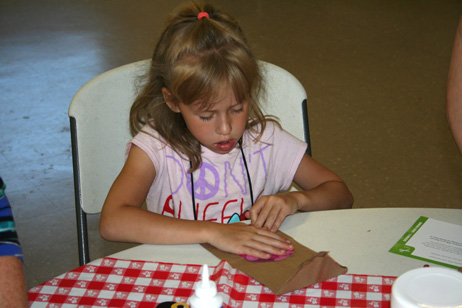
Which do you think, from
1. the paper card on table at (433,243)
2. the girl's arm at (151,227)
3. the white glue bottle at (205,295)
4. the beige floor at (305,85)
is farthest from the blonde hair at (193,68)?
the beige floor at (305,85)

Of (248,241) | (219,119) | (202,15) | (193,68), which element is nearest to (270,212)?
(248,241)

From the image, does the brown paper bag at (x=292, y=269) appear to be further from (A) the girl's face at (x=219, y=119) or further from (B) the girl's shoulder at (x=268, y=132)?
(B) the girl's shoulder at (x=268, y=132)

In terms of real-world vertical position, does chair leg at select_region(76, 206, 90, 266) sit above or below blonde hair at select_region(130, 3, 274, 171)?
below

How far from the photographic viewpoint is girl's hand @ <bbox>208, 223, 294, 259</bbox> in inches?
43.6

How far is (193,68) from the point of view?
133 centimetres

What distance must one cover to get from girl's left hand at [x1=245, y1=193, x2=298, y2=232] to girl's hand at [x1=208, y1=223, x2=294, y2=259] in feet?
0.12

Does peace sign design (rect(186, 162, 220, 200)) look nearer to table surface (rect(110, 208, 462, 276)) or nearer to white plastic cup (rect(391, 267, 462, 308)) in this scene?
table surface (rect(110, 208, 462, 276))

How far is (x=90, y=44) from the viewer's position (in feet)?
14.5

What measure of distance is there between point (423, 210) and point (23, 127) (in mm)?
2631

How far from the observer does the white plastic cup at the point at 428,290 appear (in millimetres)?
665

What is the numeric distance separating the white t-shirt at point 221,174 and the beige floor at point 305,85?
38.6 inches

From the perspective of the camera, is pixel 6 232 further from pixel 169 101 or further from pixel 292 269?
pixel 169 101

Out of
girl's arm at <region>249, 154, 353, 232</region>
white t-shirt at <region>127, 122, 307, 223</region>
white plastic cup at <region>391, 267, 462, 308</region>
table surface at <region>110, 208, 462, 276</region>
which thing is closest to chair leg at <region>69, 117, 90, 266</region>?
white t-shirt at <region>127, 122, 307, 223</region>

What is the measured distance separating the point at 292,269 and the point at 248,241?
112 millimetres
